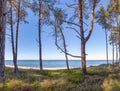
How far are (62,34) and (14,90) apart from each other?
81.1 ft

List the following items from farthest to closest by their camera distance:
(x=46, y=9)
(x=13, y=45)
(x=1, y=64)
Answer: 1. (x=46, y=9)
2. (x=13, y=45)
3. (x=1, y=64)

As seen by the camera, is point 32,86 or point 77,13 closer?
point 32,86

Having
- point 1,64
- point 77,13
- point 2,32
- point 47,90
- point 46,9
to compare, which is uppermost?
point 46,9

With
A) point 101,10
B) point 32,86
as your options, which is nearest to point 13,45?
point 32,86

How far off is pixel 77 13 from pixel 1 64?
1223 centimetres

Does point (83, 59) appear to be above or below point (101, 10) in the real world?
below

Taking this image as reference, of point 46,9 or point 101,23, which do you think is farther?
point 101,23

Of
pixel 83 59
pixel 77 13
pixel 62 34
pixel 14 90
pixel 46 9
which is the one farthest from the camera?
pixel 62 34

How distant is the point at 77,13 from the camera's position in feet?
64.8

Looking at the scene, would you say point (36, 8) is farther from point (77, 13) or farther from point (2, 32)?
point (2, 32)

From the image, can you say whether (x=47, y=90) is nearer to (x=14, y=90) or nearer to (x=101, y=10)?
(x=14, y=90)

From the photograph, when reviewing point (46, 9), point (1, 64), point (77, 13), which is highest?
point (46, 9)

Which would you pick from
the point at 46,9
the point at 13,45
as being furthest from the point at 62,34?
the point at 13,45

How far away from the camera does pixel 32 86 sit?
951 cm
